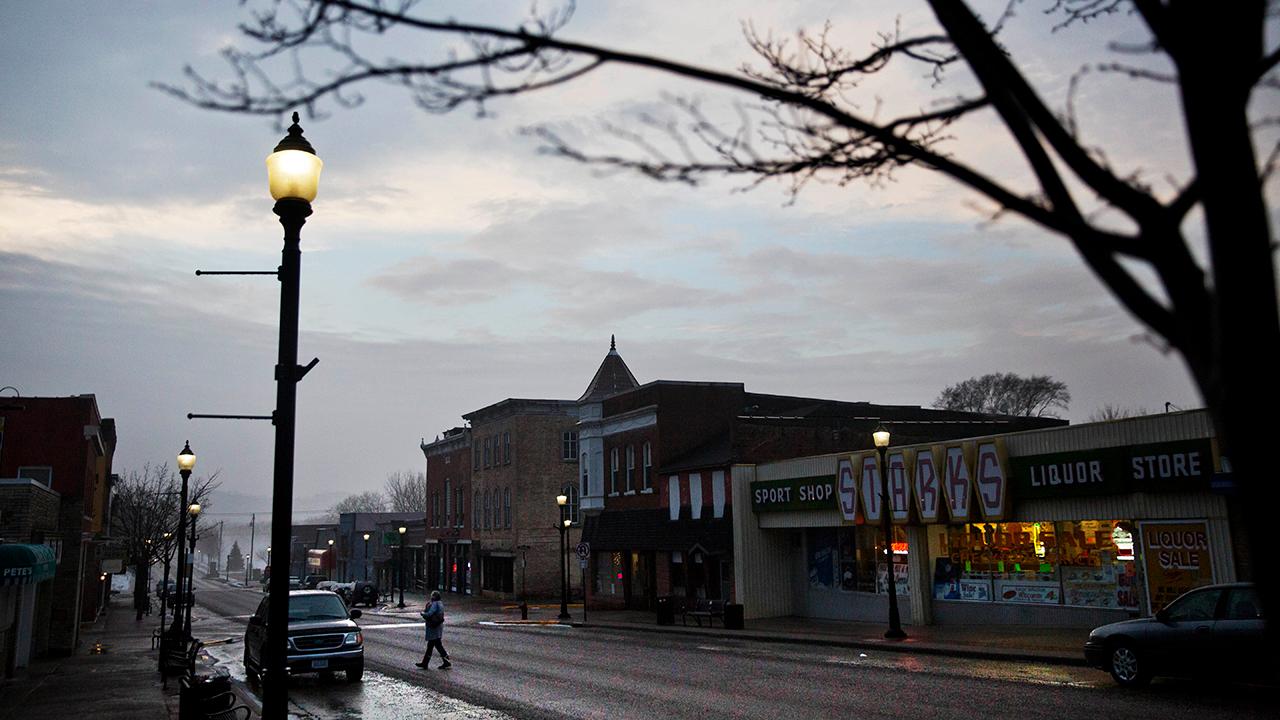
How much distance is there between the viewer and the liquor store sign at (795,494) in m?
30.9

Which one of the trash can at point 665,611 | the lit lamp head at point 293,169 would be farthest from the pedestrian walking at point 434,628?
the lit lamp head at point 293,169

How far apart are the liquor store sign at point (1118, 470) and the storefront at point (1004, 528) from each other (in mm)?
28

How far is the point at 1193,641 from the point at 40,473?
37.4 metres

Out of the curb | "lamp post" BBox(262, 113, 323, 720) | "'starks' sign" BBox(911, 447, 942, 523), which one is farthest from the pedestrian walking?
"lamp post" BBox(262, 113, 323, 720)

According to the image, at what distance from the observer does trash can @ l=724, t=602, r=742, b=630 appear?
99.4 ft

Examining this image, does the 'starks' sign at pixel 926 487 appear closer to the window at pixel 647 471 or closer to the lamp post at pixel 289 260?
the window at pixel 647 471

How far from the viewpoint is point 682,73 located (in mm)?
3445

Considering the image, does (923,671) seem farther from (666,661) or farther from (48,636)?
(48,636)

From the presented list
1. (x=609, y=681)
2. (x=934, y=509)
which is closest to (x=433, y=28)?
(x=609, y=681)

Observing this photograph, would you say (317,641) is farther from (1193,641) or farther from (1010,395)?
(1010,395)

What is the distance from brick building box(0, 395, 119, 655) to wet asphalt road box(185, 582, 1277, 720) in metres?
6.36

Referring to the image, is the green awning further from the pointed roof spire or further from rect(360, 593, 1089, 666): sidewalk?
the pointed roof spire

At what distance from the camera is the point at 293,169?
25.3 ft

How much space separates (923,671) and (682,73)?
16.6 meters
